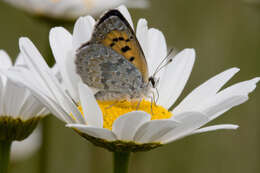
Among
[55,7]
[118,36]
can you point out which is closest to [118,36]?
[118,36]

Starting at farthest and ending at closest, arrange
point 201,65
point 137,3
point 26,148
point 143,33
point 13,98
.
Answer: point 201,65, point 137,3, point 26,148, point 143,33, point 13,98

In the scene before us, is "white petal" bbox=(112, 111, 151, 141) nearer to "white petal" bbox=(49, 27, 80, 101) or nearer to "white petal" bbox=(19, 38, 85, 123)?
"white petal" bbox=(19, 38, 85, 123)

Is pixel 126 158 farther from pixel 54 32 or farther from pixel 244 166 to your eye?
pixel 244 166

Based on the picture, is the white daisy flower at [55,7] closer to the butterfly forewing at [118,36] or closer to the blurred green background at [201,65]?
the blurred green background at [201,65]

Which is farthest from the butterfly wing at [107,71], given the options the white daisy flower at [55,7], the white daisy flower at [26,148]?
the white daisy flower at [26,148]

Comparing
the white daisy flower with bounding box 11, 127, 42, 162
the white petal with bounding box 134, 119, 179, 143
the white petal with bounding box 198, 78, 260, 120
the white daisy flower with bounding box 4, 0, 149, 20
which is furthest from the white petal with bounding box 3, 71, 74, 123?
the white daisy flower with bounding box 11, 127, 42, 162

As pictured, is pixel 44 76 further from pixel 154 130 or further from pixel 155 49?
pixel 155 49

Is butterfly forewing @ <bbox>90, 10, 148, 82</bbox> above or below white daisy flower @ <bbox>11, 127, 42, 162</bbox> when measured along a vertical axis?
above
